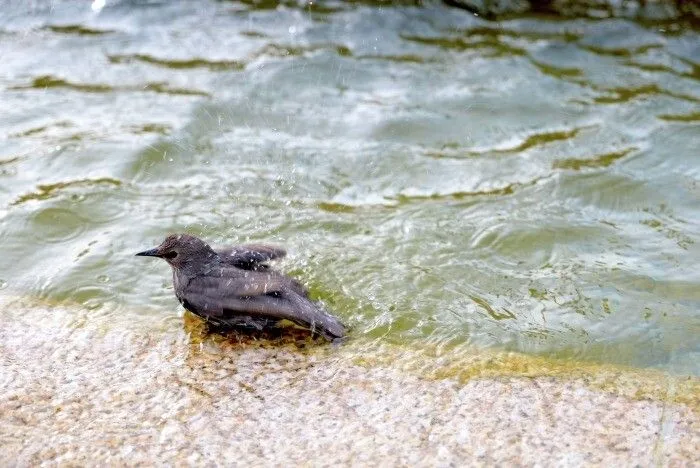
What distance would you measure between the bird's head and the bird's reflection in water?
40cm

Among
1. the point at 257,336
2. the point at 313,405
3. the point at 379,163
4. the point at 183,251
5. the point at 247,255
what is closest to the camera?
the point at 313,405

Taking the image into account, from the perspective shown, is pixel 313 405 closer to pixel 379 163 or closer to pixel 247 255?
pixel 247 255

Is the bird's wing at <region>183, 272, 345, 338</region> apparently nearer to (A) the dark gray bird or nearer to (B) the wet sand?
(A) the dark gray bird

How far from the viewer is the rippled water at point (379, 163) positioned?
21.2 ft

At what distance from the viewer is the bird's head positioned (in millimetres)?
6031

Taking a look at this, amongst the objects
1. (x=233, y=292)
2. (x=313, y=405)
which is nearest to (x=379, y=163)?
(x=233, y=292)

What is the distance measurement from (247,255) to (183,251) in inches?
16.4

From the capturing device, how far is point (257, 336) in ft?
19.4

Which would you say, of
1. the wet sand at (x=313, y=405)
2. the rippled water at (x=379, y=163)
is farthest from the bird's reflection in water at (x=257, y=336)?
the rippled water at (x=379, y=163)

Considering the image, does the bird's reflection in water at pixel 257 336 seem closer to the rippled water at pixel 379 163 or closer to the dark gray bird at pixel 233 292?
the dark gray bird at pixel 233 292

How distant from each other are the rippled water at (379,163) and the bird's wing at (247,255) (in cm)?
47

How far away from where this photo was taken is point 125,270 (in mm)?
6855

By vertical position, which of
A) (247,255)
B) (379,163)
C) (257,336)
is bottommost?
(257,336)

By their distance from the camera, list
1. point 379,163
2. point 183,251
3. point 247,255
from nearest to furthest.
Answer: point 183,251, point 247,255, point 379,163
